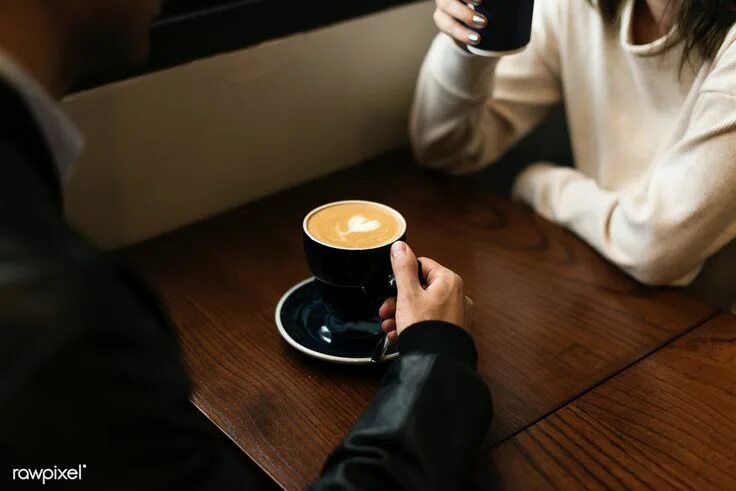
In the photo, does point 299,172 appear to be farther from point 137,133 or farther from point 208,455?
point 208,455

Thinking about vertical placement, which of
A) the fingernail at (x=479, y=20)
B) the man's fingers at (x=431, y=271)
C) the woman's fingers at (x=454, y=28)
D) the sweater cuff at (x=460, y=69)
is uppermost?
the fingernail at (x=479, y=20)

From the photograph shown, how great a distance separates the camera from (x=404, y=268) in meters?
0.88

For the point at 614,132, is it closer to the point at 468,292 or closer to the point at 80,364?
the point at 468,292

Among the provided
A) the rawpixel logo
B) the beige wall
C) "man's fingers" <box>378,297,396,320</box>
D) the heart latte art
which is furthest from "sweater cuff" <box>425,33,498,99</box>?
the rawpixel logo

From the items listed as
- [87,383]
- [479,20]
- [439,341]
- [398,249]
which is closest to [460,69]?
[479,20]

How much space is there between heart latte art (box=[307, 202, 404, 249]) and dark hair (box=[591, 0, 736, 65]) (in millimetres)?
460

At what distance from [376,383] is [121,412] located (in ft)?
1.30

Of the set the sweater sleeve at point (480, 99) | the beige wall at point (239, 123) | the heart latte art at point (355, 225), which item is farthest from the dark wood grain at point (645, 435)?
the beige wall at point (239, 123)

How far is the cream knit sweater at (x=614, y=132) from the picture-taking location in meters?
1.07

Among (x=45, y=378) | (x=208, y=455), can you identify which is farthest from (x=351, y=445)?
(x=45, y=378)

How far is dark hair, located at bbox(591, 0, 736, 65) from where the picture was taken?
1.07 m

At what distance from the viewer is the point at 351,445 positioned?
741mm

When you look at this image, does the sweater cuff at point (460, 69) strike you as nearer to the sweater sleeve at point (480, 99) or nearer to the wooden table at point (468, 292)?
the sweater sleeve at point (480, 99)

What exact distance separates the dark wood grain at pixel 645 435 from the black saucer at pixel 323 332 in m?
0.19
